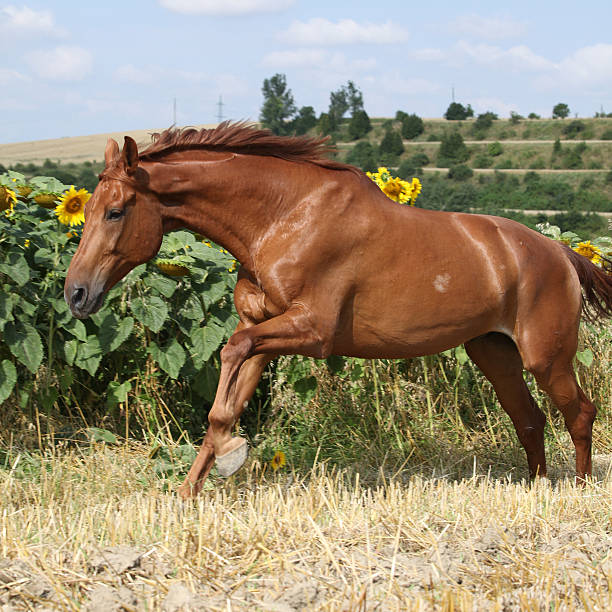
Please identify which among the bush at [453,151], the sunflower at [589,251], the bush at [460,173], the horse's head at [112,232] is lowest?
the sunflower at [589,251]

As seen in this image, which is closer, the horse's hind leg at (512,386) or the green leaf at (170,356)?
the green leaf at (170,356)

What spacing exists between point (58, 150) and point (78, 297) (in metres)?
66.3

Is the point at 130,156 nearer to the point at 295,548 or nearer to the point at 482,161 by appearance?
the point at 295,548

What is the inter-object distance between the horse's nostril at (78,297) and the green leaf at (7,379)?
1.27 meters

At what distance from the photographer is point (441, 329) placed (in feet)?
14.8

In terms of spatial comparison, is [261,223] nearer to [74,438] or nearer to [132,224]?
[132,224]

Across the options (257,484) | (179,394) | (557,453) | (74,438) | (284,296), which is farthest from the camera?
(557,453)

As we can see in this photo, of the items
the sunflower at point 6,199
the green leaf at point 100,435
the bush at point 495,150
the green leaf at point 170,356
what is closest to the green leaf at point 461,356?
the green leaf at point 170,356

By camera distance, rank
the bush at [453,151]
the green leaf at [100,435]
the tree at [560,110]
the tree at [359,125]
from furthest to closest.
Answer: the tree at [560,110], the tree at [359,125], the bush at [453,151], the green leaf at [100,435]

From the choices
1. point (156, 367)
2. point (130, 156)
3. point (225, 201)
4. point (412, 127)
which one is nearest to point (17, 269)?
point (156, 367)

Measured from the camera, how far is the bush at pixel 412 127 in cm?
8519

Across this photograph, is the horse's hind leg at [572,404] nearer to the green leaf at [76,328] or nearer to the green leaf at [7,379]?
the green leaf at [76,328]

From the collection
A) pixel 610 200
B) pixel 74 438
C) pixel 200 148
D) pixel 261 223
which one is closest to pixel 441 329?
pixel 261 223

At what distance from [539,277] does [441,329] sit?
830mm
